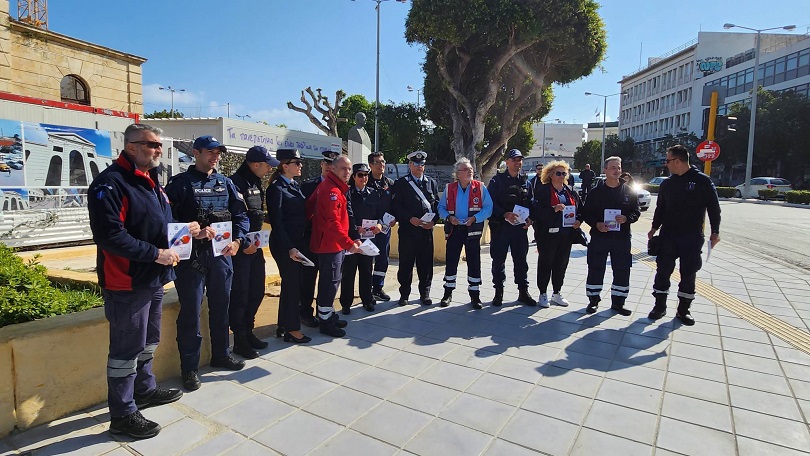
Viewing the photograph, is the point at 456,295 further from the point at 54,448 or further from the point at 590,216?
the point at 54,448

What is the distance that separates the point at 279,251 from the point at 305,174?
1340 centimetres

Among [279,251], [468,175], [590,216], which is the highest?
[468,175]

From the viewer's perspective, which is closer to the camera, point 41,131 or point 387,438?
point 387,438

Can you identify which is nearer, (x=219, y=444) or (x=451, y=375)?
(x=219, y=444)

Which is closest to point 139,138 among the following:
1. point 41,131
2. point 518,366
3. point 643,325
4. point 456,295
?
point 518,366

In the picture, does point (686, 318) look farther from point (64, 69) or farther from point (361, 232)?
point (64, 69)

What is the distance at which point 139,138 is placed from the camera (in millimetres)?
2752

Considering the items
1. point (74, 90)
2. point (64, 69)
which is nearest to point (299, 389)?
point (64, 69)

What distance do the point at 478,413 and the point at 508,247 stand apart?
2.98 meters

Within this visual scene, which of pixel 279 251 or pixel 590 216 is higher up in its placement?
pixel 590 216

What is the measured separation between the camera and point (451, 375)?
372 cm

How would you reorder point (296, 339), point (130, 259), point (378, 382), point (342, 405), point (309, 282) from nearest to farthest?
point (130, 259) → point (342, 405) → point (378, 382) → point (296, 339) → point (309, 282)

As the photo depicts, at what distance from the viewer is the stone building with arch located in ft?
43.9

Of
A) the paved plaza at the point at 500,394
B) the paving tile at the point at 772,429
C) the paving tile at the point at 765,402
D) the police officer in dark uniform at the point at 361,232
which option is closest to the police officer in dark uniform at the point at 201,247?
the paved plaza at the point at 500,394
